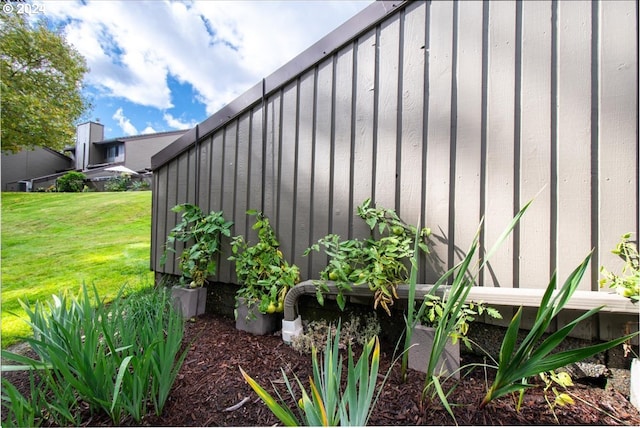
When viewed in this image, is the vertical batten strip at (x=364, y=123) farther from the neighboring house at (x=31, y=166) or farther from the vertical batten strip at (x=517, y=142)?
the neighboring house at (x=31, y=166)

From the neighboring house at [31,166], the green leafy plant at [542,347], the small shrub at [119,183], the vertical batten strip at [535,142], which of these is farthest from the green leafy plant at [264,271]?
the small shrub at [119,183]

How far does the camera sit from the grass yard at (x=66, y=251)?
8.13 feet

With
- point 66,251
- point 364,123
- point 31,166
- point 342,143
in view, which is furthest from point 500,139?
point 31,166

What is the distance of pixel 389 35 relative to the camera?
1553 millimetres

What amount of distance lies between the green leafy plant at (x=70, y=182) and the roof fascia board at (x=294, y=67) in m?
12.9

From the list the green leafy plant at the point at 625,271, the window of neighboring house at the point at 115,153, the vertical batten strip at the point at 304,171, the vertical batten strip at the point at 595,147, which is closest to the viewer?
the green leafy plant at the point at 625,271

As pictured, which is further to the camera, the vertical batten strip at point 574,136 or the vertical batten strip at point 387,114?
the vertical batten strip at point 387,114

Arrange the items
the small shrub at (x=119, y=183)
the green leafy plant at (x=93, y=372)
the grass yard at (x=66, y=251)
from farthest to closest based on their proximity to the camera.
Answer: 1. the small shrub at (x=119, y=183)
2. the grass yard at (x=66, y=251)
3. the green leafy plant at (x=93, y=372)

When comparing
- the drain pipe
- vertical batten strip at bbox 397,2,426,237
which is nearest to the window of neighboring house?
the drain pipe

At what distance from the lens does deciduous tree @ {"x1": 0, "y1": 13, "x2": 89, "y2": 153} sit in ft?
10.4

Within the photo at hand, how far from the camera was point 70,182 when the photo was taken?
11141mm

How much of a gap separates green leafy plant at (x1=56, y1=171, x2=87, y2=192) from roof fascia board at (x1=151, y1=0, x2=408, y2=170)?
1287 cm

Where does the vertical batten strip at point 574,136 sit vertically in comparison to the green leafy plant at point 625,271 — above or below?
above

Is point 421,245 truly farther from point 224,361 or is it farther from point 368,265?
point 224,361
